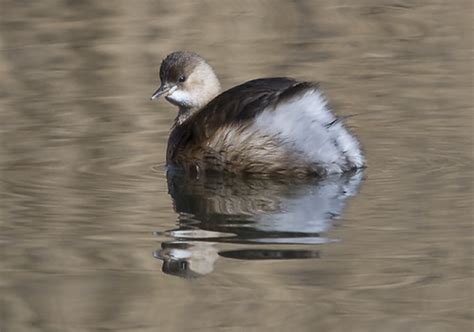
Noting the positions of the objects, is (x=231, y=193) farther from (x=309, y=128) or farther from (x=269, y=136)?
(x=309, y=128)

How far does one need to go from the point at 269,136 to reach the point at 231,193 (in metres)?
0.36

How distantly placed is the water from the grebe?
0.35ft

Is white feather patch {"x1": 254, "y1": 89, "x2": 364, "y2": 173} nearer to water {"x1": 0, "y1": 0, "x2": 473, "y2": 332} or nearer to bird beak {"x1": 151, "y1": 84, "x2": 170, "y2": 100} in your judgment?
water {"x1": 0, "y1": 0, "x2": 473, "y2": 332}

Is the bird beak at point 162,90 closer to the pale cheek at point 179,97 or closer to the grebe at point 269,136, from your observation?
the pale cheek at point 179,97

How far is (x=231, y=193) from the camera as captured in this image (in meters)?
6.99

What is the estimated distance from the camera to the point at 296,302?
5.09m

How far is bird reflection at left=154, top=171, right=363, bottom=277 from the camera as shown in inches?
225

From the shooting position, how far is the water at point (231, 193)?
5133 mm

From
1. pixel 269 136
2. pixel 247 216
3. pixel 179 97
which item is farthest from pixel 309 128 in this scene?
pixel 179 97

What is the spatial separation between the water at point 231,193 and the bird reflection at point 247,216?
1 centimetres

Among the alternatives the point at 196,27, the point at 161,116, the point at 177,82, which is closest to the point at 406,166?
the point at 177,82

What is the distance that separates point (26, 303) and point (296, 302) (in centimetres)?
93

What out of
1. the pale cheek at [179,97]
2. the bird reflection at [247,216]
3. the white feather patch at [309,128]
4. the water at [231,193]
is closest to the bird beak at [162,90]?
the pale cheek at [179,97]

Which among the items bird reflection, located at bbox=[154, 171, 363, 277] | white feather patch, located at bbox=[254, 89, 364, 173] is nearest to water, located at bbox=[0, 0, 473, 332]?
bird reflection, located at bbox=[154, 171, 363, 277]
